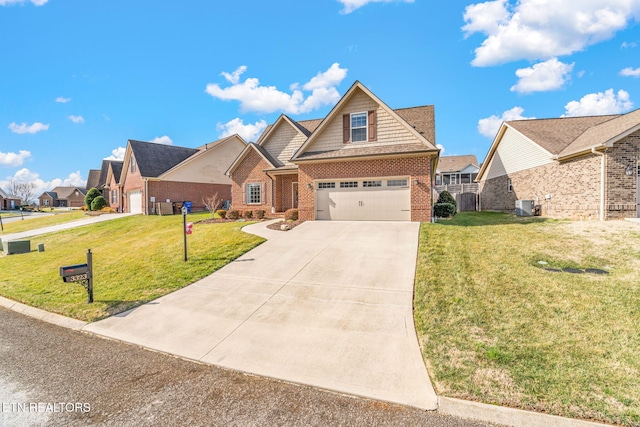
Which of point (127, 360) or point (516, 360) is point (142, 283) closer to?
point (127, 360)

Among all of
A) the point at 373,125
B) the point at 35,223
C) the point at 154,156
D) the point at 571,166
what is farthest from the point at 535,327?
the point at 35,223

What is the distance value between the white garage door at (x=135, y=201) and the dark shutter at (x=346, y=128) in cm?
2087

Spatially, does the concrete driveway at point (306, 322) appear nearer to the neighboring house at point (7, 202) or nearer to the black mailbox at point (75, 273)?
the black mailbox at point (75, 273)

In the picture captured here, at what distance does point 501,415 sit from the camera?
3.14m

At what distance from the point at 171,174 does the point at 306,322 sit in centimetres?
2554

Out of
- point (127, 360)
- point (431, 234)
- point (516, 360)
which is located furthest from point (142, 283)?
point (431, 234)

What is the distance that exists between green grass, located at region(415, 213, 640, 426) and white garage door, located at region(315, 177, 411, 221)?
519cm

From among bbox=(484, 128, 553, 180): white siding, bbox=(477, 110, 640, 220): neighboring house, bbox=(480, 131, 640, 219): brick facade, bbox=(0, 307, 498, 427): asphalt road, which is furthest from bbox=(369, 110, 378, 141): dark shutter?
bbox=(0, 307, 498, 427): asphalt road

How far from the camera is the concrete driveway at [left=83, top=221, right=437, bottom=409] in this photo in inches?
154

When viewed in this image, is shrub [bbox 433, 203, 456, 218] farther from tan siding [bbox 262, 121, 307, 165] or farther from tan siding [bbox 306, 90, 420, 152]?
tan siding [bbox 262, 121, 307, 165]

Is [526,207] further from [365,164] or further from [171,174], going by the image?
[171,174]

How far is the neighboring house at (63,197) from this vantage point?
79.4 m

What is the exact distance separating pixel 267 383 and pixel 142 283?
5616 mm

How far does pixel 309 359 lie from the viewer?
13.9ft
